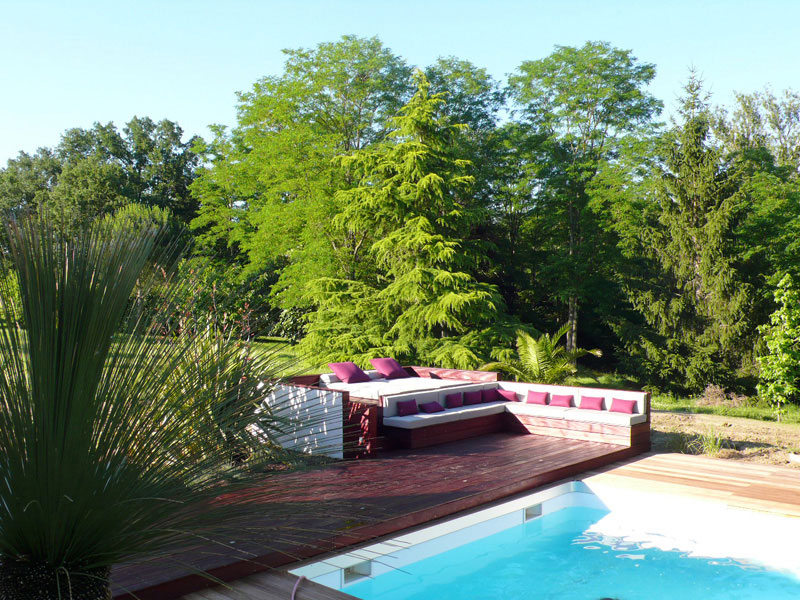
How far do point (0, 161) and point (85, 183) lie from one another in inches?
568

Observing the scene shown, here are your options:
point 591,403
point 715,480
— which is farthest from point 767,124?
point 715,480

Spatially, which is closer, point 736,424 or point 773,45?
point 736,424

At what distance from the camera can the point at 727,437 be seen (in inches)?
412

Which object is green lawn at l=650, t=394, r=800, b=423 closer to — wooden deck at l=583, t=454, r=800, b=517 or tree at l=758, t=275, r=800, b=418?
tree at l=758, t=275, r=800, b=418

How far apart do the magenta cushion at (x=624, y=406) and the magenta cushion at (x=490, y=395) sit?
188 centimetres

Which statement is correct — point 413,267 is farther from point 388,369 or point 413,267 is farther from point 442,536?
point 442,536

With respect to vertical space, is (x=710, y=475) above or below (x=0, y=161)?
below

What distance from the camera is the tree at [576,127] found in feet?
70.1

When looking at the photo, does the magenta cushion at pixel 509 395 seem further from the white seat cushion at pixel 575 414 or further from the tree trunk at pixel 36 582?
the tree trunk at pixel 36 582

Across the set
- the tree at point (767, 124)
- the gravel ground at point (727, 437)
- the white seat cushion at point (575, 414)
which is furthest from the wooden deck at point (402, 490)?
the tree at point (767, 124)

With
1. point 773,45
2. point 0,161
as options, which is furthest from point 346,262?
point 0,161

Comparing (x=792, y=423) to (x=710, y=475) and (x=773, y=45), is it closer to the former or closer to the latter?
(x=710, y=475)

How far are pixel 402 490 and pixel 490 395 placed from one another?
4135 millimetres

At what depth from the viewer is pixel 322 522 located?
571cm
